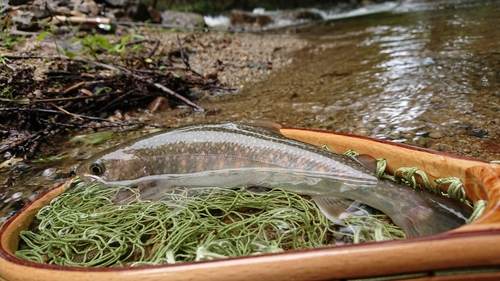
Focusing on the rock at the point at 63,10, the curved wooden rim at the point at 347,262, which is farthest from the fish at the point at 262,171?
the rock at the point at 63,10

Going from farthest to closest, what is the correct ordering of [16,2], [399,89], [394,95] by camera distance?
1. [16,2]
2. [399,89]
3. [394,95]

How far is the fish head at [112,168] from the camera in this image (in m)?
2.44

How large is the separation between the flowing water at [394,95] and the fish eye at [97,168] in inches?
20.8

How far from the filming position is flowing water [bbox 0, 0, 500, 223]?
282cm

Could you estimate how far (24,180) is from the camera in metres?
2.82

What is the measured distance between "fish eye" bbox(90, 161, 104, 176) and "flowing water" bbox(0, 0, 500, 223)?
53 cm

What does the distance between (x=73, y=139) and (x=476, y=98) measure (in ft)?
14.0

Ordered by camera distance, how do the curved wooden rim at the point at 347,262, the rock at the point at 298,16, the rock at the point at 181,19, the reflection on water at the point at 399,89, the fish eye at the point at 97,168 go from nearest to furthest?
the curved wooden rim at the point at 347,262 → the fish eye at the point at 97,168 → the reflection on water at the point at 399,89 → the rock at the point at 181,19 → the rock at the point at 298,16

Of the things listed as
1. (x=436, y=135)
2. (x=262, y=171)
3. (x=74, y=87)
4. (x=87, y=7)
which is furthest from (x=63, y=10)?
(x=436, y=135)

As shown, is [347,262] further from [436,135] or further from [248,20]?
[248,20]

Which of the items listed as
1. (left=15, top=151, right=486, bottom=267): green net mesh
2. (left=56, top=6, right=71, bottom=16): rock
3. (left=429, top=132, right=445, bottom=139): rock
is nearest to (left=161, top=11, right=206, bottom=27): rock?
(left=56, top=6, right=71, bottom=16): rock

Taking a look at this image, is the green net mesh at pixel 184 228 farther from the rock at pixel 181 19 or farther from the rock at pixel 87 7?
the rock at pixel 181 19

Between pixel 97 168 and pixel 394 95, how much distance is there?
3.35 m

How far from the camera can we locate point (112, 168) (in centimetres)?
245
